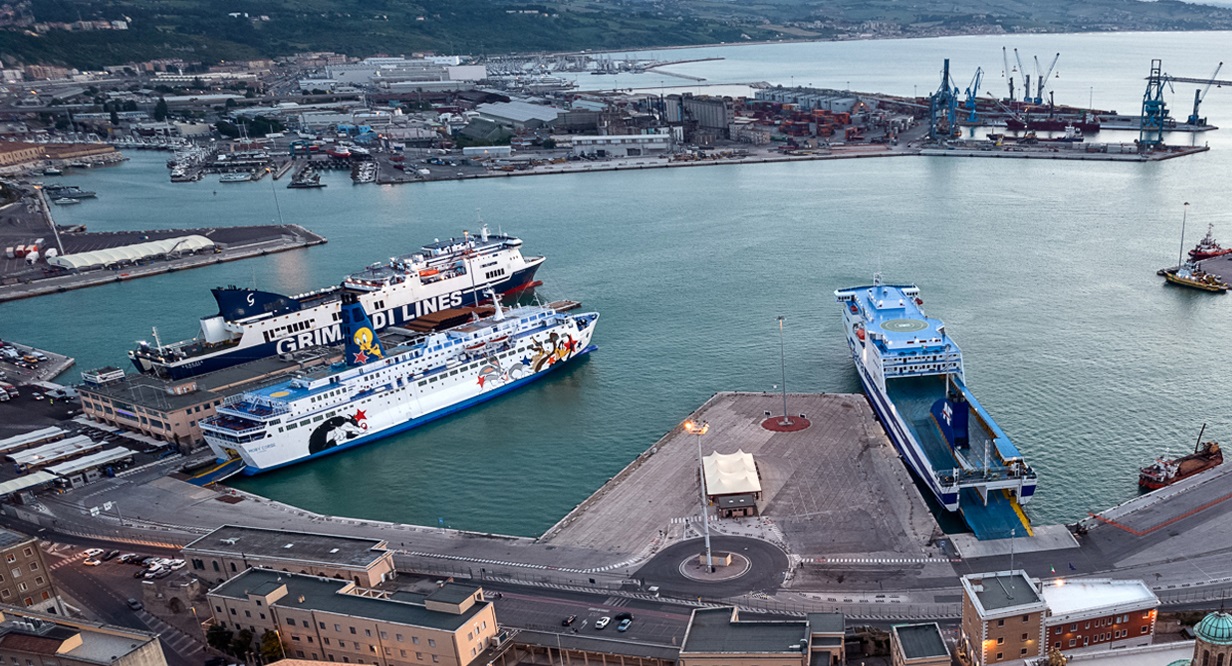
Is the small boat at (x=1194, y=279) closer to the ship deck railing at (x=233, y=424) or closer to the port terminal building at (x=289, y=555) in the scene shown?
the port terminal building at (x=289, y=555)

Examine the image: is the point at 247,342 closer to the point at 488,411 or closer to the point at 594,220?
the point at 488,411

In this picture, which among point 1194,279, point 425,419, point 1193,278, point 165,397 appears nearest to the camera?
point 165,397

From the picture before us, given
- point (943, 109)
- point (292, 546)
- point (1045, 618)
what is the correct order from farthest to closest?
point (943, 109) → point (292, 546) → point (1045, 618)

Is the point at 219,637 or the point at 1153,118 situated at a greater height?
the point at 1153,118

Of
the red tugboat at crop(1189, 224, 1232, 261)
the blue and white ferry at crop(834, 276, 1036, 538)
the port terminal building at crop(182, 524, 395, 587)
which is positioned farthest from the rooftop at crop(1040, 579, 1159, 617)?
the red tugboat at crop(1189, 224, 1232, 261)

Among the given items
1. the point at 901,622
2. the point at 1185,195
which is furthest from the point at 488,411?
the point at 1185,195

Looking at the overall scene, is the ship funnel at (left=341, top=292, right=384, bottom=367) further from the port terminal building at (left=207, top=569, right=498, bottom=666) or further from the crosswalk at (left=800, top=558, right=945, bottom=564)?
the crosswalk at (left=800, top=558, right=945, bottom=564)

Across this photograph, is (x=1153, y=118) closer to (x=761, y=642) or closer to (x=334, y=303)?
(x=334, y=303)

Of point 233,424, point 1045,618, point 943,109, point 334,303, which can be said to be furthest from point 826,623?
point 943,109
